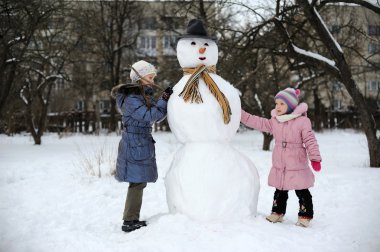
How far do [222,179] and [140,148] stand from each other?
90 cm

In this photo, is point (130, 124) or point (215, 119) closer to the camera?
point (215, 119)

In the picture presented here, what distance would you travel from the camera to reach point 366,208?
4883 millimetres

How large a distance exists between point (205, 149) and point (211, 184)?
0.33 m

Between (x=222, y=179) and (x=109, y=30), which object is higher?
(x=109, y=30)

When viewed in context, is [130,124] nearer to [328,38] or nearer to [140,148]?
[140,148]

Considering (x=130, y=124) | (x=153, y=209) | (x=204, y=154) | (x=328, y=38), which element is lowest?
(x=153, y=209)

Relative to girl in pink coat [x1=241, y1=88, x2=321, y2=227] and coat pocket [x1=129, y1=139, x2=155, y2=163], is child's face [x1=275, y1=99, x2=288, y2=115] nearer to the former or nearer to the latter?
girl in pink coat [x1=241, y1=88, x2=321, y2=227]

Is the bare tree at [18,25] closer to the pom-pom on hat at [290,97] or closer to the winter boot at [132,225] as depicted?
the winter boot at [132,225]

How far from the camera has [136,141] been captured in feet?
13.0

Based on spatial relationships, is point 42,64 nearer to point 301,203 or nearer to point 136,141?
point 136,141

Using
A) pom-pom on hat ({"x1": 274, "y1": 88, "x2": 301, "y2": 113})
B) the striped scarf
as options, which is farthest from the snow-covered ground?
pom-pom on hat ({"x1": 274, "y1": 88, "x2": 301, "y2": 113})

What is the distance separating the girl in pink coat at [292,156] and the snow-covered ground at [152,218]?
226 mm

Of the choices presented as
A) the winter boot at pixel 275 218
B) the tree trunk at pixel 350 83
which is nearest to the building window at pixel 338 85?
the tree trunk at pixel 350 83

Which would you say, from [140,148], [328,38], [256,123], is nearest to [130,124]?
[140,148]
